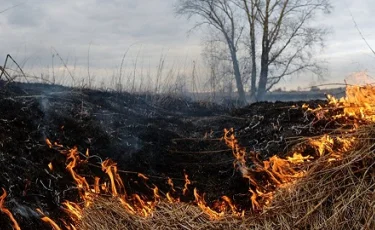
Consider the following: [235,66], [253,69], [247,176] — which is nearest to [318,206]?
[247,176]

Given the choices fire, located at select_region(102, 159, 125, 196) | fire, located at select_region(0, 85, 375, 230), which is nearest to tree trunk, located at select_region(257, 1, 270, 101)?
fire, located at select_region(0, 85, 375, 230)

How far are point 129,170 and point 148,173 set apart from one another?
0.77 ft

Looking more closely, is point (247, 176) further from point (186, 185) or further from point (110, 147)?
point (110, 147)

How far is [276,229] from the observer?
3633 millimetres

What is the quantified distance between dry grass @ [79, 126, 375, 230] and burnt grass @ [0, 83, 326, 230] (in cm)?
59

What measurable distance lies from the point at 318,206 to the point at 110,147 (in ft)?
9.80

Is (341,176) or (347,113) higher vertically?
(347,113)

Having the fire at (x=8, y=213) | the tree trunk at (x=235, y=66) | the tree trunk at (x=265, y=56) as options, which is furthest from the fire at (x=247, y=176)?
the tree trunk at (x=265, y=56)

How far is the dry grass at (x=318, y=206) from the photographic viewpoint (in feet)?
10.8

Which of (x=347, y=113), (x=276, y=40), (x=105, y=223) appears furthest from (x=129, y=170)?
(x=276, y=40)

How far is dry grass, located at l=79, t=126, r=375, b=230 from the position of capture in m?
3.29

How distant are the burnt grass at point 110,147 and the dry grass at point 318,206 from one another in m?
0.59

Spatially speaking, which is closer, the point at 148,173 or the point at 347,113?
the point at 347,113

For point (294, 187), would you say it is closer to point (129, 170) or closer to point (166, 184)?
point (166, 184)
